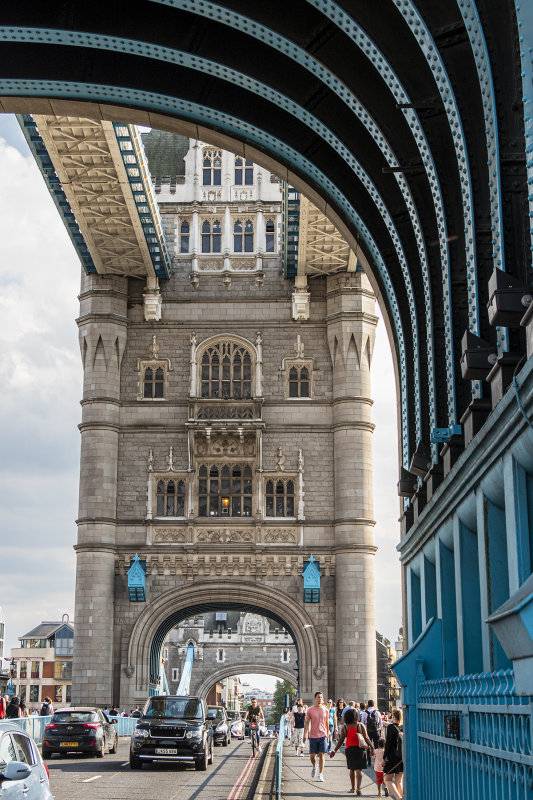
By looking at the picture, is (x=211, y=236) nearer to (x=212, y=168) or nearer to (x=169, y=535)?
(x=212, y=168)

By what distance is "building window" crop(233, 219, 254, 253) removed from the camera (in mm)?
43438

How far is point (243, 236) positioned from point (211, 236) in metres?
1.33

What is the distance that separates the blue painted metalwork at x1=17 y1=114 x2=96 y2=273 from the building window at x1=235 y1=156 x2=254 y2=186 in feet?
24.8

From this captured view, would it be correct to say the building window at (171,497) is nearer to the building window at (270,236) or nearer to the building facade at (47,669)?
the building window at (270,236)

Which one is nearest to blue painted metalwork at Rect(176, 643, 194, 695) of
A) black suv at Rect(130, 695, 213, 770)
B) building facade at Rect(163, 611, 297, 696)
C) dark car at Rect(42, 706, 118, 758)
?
building facade at Rect(163, 611, 297, 696)

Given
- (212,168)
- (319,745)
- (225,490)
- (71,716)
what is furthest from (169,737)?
(212,168)

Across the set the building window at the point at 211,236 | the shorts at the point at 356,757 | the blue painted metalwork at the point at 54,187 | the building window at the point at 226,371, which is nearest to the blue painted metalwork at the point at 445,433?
the shorts at the point at 356,757

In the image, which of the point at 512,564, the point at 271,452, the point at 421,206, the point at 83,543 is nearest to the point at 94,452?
the point at 83,543

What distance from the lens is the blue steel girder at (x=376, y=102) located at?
381 inches

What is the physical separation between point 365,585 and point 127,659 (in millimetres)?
9234

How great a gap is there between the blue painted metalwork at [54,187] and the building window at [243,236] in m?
6.05

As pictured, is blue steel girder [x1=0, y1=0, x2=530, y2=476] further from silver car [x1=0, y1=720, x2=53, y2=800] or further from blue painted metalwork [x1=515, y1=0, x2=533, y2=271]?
silver car [x1=0, y1=720, x2=53, y2=800]

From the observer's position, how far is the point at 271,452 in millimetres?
41000

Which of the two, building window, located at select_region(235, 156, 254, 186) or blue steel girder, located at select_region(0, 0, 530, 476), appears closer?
blue steel girder, located at select_region(0, 0, 530, 476)
